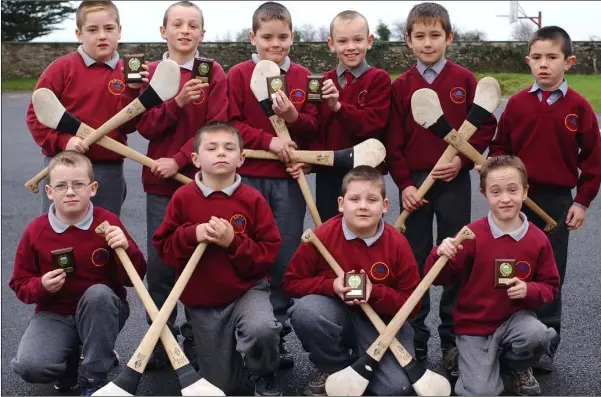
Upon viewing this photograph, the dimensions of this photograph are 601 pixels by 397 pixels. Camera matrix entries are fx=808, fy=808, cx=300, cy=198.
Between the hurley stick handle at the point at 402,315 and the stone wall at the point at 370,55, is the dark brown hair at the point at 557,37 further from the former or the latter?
the stone wall at the point at 370,55

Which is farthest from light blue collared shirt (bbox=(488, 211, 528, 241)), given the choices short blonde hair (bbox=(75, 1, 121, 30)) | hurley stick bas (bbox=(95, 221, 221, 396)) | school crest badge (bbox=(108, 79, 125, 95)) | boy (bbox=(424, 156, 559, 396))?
short blonde hair (bbox=(75, 1, 121, 30))

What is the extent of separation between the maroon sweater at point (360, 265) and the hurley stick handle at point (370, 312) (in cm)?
5

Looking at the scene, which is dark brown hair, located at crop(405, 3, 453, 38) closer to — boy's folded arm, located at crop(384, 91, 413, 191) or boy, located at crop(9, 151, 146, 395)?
boy's folded arm, located at crop(384, 91, 413, 191)

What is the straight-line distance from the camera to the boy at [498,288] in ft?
12.7

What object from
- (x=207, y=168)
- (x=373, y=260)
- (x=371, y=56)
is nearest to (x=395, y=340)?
(x=373, y=260)

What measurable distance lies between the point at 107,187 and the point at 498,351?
7.60 feet

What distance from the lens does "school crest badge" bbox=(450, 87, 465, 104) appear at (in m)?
4.57

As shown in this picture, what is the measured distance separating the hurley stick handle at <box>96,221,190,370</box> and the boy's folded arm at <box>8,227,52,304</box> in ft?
1.22

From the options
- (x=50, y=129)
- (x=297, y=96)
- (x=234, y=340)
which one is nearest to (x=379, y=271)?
(x=234, y=340)

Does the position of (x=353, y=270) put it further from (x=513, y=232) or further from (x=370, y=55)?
(x=370, y=55)

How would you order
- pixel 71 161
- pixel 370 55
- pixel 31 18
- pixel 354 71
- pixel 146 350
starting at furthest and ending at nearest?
pixel 31 18 → pixel 370 55 → pixel 354 71 → pixel 71 161 → pixel 146 350

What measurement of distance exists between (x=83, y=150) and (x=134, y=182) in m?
6.54

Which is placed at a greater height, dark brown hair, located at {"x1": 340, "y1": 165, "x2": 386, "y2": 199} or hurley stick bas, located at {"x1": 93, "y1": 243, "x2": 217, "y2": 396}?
dark brown hair, located at {"x1": 340, "y1": 165, "x2": 386, "y2": 199}

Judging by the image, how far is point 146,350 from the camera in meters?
3.70
